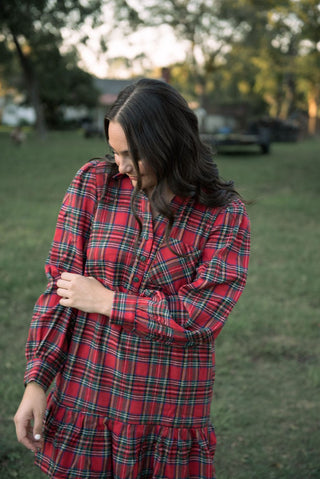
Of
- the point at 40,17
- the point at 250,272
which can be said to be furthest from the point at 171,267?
the point at 40,17

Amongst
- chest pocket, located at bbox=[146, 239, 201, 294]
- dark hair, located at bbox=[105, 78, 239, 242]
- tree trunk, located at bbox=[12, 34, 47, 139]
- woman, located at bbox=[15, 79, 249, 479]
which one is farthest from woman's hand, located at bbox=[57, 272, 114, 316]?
tree trunk, located at bbox=[12, 34, 47, 139]

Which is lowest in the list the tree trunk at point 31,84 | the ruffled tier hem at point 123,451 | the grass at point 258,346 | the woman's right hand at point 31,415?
the tree trunk at point 31,84

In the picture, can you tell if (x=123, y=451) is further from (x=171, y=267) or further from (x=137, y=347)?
(x=171, y=267)

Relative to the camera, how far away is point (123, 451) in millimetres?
1658

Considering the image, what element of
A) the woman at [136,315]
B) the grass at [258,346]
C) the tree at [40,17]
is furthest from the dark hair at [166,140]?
the tree at [40,17]

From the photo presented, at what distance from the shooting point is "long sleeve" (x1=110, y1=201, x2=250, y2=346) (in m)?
1.61

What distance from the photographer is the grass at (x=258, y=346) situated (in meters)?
3.40

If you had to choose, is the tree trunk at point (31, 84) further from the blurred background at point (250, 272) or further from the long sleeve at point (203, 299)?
the long sleeve at point (203, 299)

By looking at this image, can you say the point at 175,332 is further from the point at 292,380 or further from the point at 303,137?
the point at 303,137

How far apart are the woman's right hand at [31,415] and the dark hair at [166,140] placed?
632 millimetres

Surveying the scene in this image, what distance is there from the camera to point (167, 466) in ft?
5.52

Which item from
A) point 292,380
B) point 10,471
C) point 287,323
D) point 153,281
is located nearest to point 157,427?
point 153,281

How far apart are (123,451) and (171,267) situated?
57cm

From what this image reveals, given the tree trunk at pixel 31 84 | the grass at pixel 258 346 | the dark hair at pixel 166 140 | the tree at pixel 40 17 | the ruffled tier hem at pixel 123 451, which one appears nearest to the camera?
the dark hair at pixel 166 140
